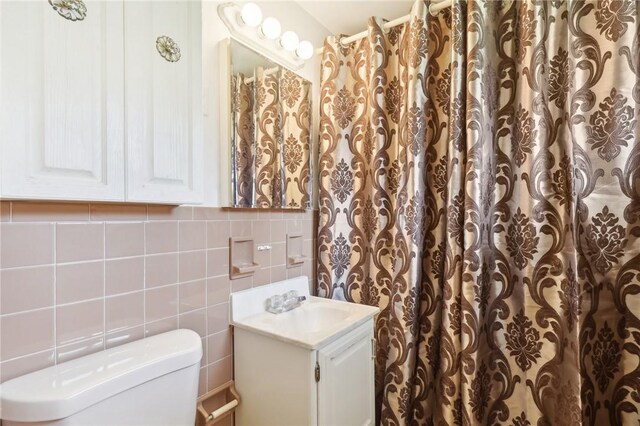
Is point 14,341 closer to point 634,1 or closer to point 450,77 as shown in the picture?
point 450,77

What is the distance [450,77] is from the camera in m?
1.43

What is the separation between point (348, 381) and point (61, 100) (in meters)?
1.29

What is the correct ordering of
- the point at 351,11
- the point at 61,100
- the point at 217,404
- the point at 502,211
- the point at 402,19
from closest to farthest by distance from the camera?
the point at 61,100 < the point at 217,404 < the point at 502,211 < the point at 402,19 < the point at 351,11

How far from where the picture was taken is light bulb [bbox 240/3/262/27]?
1242mm

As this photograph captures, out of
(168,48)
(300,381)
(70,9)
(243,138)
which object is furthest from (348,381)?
(70,9)

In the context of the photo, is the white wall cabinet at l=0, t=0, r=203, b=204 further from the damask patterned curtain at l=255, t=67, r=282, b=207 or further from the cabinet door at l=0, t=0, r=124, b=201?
the damask patterned curtain at l=255, t=67, r=282, b=207

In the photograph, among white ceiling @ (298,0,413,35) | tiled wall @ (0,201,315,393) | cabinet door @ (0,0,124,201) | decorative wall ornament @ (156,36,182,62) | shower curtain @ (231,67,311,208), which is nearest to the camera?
cabinet door @ (0,0,124,201)

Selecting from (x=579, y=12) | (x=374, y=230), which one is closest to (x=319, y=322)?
(x=374, y=230)

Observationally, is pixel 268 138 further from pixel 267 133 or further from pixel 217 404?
pixel 217 404

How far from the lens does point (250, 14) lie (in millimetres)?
1248

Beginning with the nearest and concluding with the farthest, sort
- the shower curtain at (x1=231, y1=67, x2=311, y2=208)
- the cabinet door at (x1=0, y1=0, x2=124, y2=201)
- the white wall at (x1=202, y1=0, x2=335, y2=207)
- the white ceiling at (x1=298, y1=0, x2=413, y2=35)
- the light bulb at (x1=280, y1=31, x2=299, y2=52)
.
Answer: the cabinet door at (x1=0, y1=0, x2=124, y2=201) → the white wall at (x1=202, y1=0, x2=335, y2=207) → the shower curtain at (x1=231, y1=67, x2=311, y2=208) → the light bulb at (x1=280, y1=31, x2=299, y2=52) → the white ceiling at (x1=298, y1=0, x2=413, y2=35)

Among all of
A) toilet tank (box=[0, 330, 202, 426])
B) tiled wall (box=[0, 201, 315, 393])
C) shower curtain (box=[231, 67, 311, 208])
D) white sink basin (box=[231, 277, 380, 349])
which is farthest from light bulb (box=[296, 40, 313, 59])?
toilet tank (box=[0, 330, 202, 426])

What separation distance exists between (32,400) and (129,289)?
13.0 inches

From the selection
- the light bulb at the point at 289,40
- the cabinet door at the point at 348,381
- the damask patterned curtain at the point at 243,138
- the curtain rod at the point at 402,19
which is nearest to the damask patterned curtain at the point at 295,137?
the light bulb at the point at 289,40
